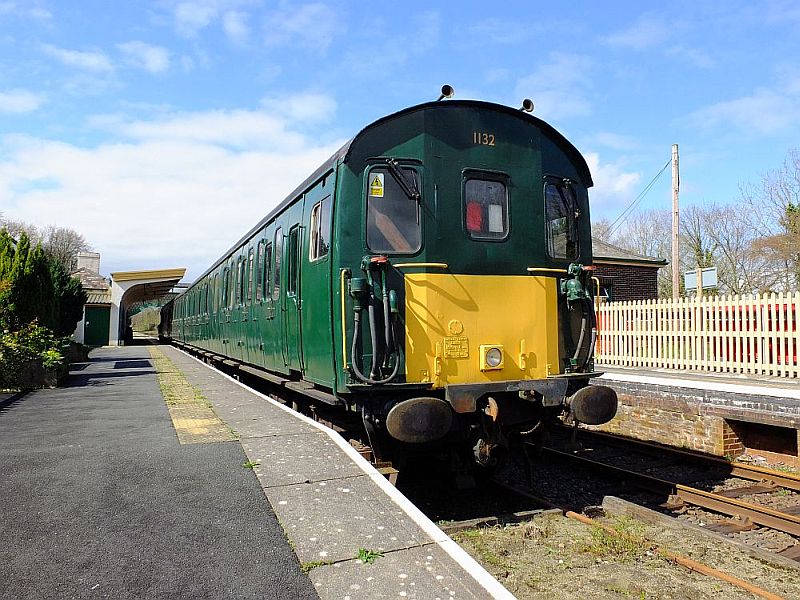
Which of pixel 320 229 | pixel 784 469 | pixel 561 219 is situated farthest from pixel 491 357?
pixel 784 469

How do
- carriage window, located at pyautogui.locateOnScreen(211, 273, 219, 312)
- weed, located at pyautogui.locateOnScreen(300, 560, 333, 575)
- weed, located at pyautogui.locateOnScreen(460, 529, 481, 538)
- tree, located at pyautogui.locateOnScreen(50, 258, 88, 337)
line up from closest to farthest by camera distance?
weed, located at pyautogui.locateOnScreen(300, 560, 333, 575), weed, located at pyautogui.locateOnScreen(460, 529, 481, 538), carriage window, located at pyautogui.locateOnScreen(211, 273, 219, 312), tree, located at pyautogui.locateOnScreen(50, 258, 88, 337)

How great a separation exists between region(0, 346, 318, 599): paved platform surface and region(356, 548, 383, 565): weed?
1.29 ft

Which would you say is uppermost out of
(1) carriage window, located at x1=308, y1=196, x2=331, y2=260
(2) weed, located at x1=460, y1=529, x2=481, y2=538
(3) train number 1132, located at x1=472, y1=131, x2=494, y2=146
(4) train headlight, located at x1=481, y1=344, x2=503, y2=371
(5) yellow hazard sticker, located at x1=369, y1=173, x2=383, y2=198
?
(3) train number 1132, located at x1=472, y1=131, x2=494, y2=146

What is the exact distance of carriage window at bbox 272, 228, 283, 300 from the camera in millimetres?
8413

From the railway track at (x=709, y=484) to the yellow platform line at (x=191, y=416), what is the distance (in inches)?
175

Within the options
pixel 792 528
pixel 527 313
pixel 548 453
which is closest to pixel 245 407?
pixel 548 453

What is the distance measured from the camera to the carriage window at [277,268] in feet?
27.6

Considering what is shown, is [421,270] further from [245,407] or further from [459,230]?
[245,407]

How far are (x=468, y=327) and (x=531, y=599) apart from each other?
7.74 ft

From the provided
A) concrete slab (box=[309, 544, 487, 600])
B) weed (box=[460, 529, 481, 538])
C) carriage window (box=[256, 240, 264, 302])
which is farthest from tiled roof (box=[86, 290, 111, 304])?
concrete slab (box=[309, 544, 487, 600])

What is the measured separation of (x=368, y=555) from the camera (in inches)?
151

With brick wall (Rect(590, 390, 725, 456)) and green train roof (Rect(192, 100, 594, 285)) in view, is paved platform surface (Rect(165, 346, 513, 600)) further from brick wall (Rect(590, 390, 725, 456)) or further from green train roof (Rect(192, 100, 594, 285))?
brick wall (Rect(590, 390, 725, 456))

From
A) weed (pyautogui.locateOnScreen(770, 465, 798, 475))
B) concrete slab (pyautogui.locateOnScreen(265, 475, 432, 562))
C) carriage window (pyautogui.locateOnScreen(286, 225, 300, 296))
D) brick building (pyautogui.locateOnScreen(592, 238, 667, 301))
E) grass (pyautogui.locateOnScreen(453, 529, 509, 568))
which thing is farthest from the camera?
brick building (pyautogui.locateOnScreen(592, 238, 667, 301))

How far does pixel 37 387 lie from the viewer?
12.5 metres
